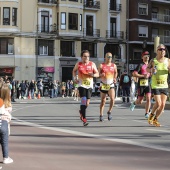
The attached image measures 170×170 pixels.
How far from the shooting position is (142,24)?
60.2 metres

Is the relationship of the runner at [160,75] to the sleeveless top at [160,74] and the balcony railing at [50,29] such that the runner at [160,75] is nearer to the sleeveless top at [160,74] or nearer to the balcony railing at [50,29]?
the sleeveless top at [160,74]

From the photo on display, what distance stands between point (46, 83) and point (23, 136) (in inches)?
1629

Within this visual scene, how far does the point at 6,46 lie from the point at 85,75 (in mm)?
40230

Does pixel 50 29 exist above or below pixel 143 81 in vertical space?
above

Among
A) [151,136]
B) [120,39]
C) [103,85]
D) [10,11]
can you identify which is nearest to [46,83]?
[10,11]

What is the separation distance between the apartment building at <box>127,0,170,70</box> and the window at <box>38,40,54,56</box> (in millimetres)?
11309

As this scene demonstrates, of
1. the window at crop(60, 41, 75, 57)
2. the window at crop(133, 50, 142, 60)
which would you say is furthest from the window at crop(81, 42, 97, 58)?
the window at crop(133, 50, 142, 60)

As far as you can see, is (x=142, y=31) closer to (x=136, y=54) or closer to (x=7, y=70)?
(x=136, y=54)

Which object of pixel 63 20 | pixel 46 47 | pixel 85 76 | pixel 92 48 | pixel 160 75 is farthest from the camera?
pixel 92 48

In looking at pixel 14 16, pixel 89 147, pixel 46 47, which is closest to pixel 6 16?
pixel 14 16

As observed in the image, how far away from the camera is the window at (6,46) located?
51.1 metres

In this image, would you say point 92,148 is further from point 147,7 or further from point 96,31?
point 147,7

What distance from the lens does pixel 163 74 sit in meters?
11.4

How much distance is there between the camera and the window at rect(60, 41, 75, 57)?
54312mm
